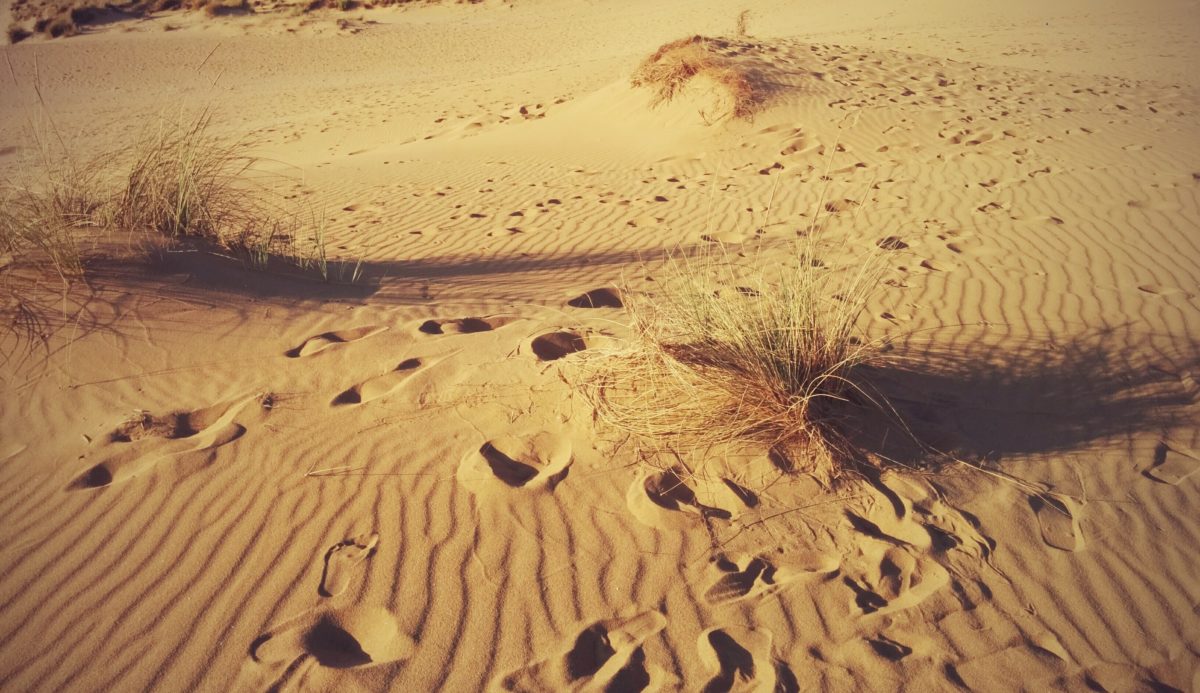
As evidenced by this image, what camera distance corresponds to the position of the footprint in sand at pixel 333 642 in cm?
213

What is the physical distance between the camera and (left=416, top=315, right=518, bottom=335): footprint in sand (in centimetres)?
398

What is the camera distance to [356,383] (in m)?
3.45

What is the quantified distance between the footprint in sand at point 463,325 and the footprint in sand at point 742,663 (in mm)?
2337

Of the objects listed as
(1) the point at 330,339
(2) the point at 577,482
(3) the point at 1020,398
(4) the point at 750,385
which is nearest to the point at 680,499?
(2) the point at 577,482

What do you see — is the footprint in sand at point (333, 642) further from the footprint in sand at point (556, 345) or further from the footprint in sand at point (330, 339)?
the footprint in sand at point (330, 339)

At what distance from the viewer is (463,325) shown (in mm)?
4105

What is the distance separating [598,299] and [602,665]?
286 cm

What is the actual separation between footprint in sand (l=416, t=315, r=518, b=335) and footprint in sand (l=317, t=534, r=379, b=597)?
161 cm

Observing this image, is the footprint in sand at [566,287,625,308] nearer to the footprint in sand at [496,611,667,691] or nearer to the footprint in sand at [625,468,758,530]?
the footprint in sand at [625,468,758,530]

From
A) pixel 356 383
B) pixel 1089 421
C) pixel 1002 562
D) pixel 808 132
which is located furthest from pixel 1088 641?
pixel 808 132

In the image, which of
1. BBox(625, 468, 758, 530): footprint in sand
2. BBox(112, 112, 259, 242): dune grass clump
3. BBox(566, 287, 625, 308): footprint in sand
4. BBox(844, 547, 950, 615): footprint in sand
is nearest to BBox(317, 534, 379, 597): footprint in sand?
BBox(625, 468, 758, 530): footprint in sand

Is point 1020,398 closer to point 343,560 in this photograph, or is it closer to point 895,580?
point 895,580

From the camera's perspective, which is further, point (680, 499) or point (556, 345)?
point (556, 345)

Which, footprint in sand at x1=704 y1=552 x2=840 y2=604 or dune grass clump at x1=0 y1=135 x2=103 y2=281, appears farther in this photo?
dune grass clump at x1=0 y1=135 x2=103 y2=281
